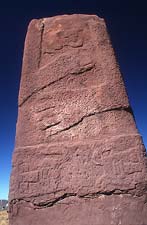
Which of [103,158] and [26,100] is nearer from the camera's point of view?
[103,158]

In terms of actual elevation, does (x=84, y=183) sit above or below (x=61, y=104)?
below

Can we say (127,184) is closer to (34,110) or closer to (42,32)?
(34,110)

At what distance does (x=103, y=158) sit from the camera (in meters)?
3.48

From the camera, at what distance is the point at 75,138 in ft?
12.0

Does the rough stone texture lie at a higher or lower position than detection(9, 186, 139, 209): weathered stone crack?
higher

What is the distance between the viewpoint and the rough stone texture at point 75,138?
3373mm

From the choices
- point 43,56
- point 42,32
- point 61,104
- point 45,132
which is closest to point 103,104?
point 61,104

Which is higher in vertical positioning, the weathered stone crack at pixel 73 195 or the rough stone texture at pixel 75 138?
the rough stone texture at pixel 75 138

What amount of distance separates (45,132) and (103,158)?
2.31 feet

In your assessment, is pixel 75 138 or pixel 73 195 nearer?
pixel 73 195

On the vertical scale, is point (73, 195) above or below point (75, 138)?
below

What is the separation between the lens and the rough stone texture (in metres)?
3.37

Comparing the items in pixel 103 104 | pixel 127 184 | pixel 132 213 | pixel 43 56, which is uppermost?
pixel 43 56

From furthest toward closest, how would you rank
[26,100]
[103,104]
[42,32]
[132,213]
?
[42,32]
[26,100]
[103,104]
[132,213]
